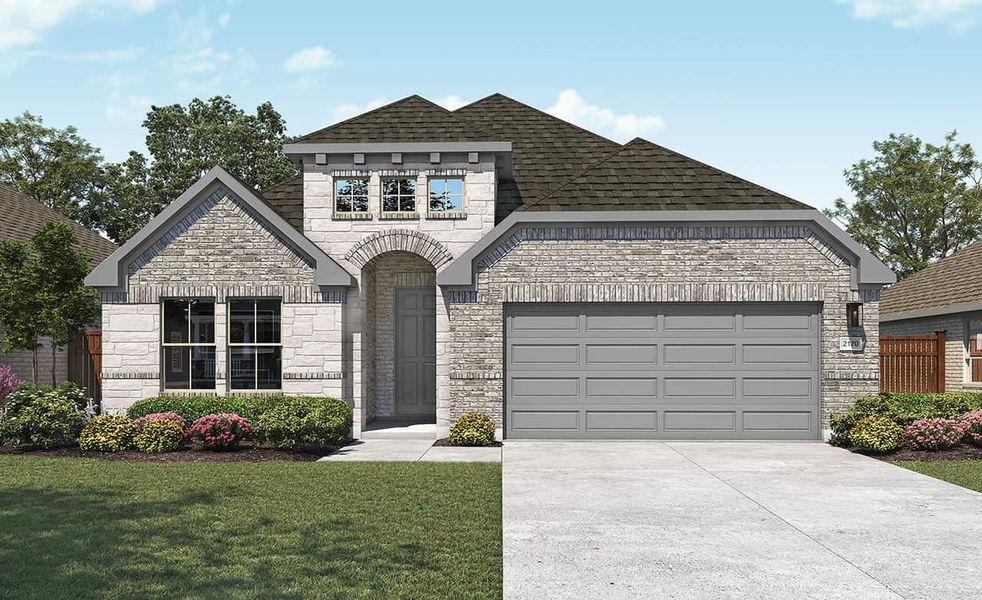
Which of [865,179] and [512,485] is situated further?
[865,179]

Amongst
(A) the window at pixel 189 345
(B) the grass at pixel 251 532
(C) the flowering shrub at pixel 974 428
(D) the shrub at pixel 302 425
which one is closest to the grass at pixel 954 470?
(C) the flowering shrub at pixel 974 428

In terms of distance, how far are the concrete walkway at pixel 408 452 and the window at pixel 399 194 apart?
495cm

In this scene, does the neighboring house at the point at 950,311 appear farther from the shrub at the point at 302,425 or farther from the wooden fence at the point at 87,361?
the wooden fence at the point at 87,361

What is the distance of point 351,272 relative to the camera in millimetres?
16891

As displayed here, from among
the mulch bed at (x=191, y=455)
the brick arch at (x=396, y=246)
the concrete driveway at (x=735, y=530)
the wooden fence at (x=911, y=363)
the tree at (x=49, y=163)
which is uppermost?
the tree at (x=49, y=163)

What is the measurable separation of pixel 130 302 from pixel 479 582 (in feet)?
41.4

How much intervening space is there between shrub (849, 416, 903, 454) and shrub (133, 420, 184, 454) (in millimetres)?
11991

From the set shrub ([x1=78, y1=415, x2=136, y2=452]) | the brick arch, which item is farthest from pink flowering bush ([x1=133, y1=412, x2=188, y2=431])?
the brick arch

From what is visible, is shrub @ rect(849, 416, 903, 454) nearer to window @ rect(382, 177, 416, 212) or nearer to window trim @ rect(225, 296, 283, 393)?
window @ rect(382, 177, 416, 212)

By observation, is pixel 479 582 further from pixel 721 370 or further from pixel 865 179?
pixel 865 179

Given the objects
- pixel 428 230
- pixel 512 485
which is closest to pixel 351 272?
pixel 428 230

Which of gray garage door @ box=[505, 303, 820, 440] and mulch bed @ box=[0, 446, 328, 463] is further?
gray garage door @ box=[505, 303, 820, 440]

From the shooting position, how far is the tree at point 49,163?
138 feet

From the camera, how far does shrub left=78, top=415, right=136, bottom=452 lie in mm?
13938
